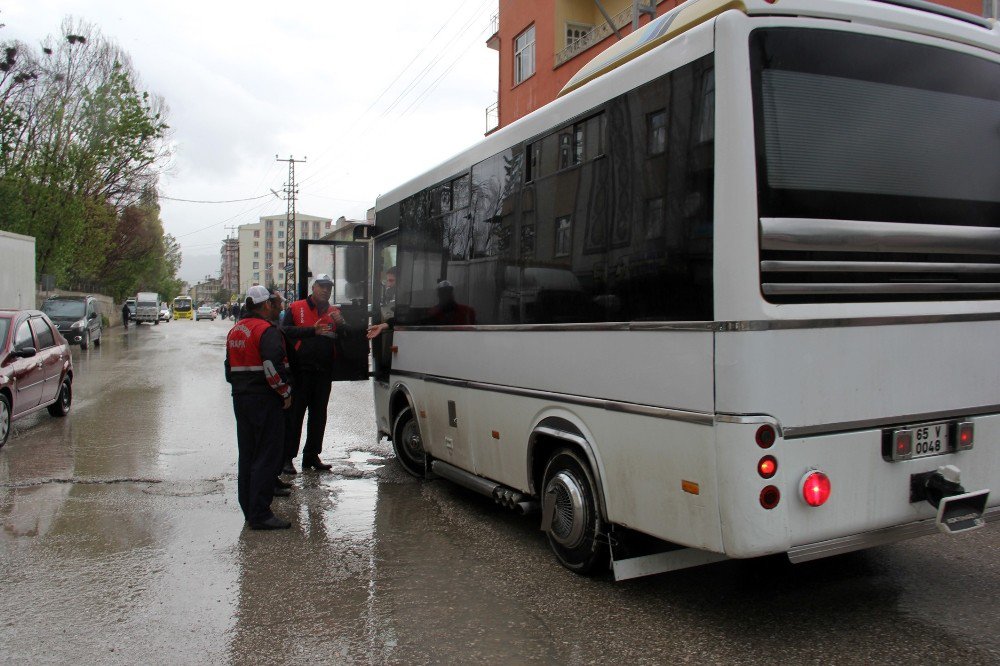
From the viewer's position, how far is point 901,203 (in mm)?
3920

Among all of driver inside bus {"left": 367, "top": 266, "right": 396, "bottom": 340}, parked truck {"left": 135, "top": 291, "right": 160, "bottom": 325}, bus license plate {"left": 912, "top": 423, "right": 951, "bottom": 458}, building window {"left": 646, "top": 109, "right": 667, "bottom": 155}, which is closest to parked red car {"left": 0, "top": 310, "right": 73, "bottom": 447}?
driver inside bus {"left": 367, "top": 266, "right": 396, "bottom": 340}

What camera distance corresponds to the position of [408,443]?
7637mm

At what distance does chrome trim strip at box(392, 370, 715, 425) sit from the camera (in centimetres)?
370

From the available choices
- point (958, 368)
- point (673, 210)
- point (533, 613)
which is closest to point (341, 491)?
point (533, 613)

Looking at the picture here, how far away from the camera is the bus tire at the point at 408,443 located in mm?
7473

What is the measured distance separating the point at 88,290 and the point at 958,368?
6505 cm

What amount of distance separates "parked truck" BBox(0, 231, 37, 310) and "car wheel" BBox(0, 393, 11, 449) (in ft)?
36.3

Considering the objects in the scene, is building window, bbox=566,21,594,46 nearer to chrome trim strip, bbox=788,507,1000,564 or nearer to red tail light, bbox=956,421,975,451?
red tail light, bbox=956,421,975,451

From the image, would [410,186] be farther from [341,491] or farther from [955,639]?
[955,639]

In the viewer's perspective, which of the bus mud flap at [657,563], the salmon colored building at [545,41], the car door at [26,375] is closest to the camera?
the bus mud flap at [657,563]

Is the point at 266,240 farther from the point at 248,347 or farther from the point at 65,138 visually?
the point at 248,347

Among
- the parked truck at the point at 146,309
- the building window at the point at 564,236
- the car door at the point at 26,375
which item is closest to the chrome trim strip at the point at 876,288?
the building window at the point at 564,236

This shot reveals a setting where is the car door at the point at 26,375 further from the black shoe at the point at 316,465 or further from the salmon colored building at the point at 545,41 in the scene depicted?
the salmon colored building at the point at 545,41

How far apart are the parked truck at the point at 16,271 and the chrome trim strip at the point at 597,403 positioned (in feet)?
55.3
